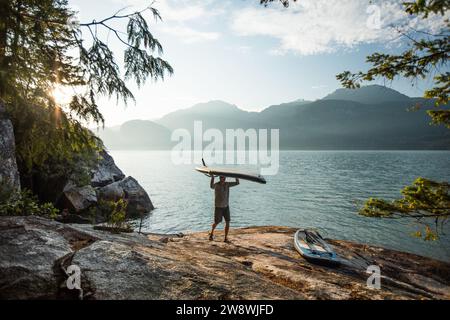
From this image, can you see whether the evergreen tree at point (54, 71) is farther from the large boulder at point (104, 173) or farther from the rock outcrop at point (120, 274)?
the large boulder at point (104, 173)

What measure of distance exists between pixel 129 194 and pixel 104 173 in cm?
329

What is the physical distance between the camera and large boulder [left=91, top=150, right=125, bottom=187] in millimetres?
22938

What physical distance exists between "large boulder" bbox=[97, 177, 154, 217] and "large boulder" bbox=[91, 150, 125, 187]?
1.02m

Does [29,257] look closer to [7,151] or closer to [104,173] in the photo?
[7,151]

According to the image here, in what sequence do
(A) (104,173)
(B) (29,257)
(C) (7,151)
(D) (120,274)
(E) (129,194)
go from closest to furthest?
(B) (29,257) → (D) (120,274) → (C) (7,151) → (A) (104,173) → (E) (129,194)

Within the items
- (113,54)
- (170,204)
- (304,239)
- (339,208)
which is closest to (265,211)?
(339,208)

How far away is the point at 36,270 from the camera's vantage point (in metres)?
3.78

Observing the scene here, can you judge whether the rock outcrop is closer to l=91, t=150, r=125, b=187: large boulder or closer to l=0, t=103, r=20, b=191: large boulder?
l=0, t=103, r=20, b=191: large boulder

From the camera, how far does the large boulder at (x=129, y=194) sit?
72.8 ft

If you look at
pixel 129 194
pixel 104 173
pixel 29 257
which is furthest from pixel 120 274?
pixel 104 173

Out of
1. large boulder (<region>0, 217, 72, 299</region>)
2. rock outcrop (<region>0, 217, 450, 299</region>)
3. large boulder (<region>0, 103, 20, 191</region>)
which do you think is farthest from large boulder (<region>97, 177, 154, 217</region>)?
large boulder (<region>0, 217, 72, 299</region>)

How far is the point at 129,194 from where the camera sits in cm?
2519

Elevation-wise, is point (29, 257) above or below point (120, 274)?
above
